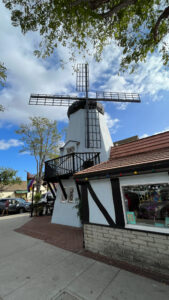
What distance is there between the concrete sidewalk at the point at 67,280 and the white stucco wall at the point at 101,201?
100 centimetres

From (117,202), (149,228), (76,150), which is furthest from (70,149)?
(149,228)

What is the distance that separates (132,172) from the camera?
3.07m

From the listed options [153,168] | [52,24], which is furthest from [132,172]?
[52,24]

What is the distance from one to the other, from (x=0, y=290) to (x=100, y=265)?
2.16m

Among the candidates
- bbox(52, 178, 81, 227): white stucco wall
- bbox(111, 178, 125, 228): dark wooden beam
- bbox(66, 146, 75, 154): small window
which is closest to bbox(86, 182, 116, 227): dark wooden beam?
bbox(111, 178, 125, 228): dark wooden beam

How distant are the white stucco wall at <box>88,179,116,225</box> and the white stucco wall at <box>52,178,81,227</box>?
3.21 m

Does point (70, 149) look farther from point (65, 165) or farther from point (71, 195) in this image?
point (71, 195)

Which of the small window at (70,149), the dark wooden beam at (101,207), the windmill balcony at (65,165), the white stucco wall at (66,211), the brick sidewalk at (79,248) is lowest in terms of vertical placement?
the brick sidewalk at (79,248)

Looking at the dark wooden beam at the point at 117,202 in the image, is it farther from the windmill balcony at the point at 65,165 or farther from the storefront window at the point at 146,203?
the windmill balcony at the point at 65,165

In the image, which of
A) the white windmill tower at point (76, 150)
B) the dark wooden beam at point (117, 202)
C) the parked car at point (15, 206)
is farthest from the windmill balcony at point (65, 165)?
the parked car at point (15, 206)

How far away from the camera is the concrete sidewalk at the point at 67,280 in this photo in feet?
7.38

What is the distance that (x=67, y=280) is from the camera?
2.65m

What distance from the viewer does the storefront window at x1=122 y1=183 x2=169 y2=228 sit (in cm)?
328

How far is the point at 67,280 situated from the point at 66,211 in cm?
482
